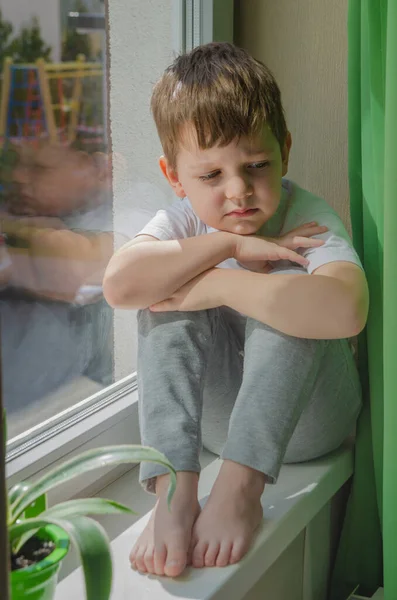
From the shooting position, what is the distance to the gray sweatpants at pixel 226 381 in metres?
1.08

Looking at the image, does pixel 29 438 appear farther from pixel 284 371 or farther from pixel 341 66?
pixel 341 66

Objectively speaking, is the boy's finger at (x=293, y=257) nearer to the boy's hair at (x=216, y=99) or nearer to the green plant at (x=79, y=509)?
the boy's hair at (x=216, y=99)

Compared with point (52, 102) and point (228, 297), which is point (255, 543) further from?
point (52, 102)

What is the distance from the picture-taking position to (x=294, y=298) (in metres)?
1.09

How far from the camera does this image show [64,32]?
1189 mm

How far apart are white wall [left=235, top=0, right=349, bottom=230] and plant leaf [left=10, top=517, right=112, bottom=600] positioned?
892mm

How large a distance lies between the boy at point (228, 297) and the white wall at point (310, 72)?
26cm

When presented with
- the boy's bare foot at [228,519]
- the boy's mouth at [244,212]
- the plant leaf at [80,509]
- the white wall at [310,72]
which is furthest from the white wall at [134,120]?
the plant leaf at [80,509]

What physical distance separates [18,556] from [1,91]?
0.60 m

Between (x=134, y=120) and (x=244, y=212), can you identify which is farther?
(x=134, y=120)

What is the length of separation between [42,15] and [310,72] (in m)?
0.53

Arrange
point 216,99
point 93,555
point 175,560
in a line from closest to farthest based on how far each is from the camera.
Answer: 1. point 93,555
2. point 175,560
3. point 216,99

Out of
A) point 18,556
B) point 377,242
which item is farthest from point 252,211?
point 18,556

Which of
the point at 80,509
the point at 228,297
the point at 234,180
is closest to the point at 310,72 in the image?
the point at 234,180
